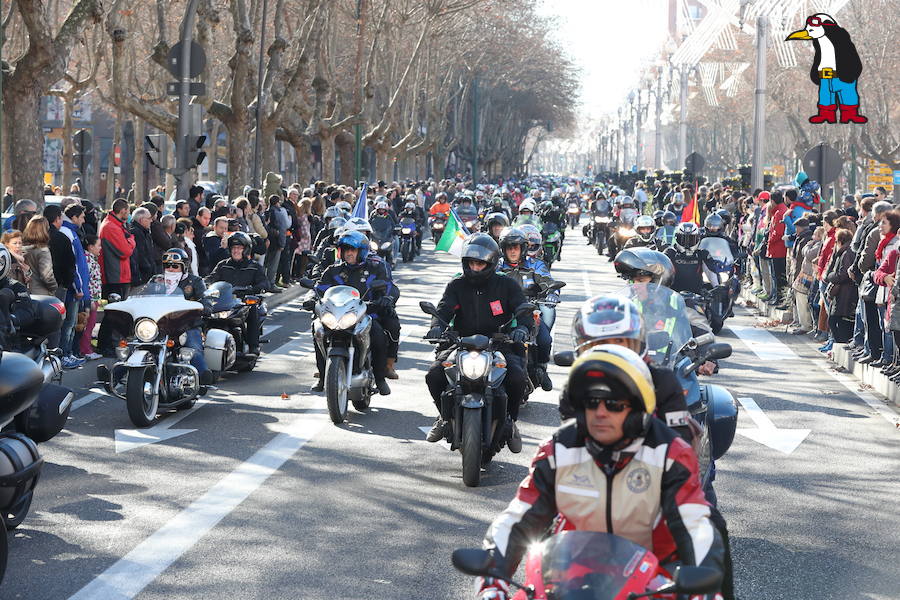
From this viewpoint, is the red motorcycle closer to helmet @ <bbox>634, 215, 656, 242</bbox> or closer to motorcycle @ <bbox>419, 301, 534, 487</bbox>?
motorcycle @ <bbox>419, 301, 534, 487</bbox>

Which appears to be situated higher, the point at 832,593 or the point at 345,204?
the point at 345,204

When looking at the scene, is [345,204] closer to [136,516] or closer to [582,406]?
[136,516]

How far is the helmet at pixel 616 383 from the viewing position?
4.31m

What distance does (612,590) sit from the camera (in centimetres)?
391

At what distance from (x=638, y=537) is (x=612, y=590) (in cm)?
59

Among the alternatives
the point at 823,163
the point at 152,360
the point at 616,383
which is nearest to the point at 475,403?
the point at 152,360

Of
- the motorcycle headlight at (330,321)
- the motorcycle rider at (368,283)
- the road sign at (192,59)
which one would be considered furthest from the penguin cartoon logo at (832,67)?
→ the motorcycle headlight at (330,321)

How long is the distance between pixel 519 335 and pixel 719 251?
8418 millimetres

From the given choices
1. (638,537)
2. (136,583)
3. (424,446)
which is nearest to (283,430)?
(424,446)

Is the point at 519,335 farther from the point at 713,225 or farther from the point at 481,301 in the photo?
the point at 713,225

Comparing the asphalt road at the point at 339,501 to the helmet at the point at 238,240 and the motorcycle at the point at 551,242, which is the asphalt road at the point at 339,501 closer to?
the helmet at the point at 238,240

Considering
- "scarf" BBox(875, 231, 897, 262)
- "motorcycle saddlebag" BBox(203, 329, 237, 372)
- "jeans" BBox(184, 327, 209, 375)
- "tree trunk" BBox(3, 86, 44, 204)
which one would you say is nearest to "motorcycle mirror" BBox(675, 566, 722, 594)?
"jeans" BBox(184, 327, 209, 375)

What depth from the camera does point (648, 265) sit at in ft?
29.8

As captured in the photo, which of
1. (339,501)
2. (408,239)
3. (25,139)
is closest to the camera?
(339,501)
